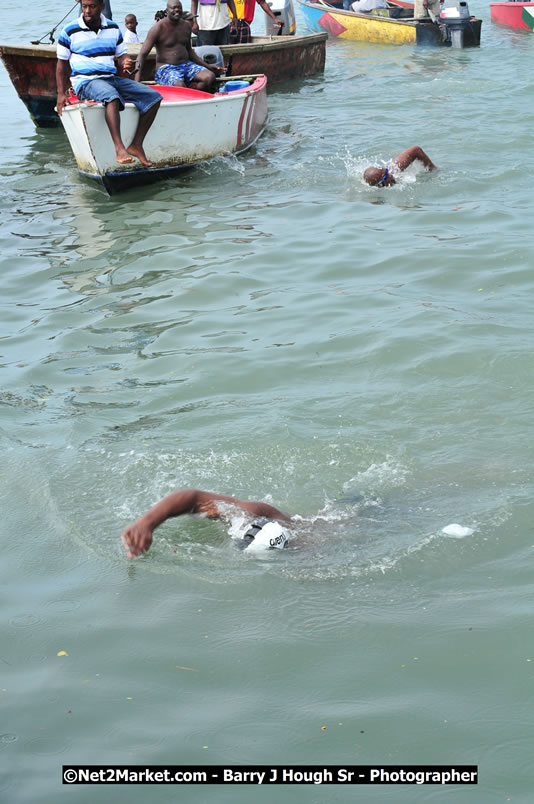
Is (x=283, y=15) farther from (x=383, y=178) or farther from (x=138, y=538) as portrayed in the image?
(x=138, y=538)

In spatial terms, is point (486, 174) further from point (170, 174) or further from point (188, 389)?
point (188, 389)

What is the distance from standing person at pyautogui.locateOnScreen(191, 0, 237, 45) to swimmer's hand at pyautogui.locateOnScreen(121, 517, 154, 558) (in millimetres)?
14087

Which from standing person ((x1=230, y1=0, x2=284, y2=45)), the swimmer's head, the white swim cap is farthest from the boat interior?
the white swim cap

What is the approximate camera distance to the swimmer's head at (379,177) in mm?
10375

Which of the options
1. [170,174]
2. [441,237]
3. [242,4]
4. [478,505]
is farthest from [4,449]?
[242,4]

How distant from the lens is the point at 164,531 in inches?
183

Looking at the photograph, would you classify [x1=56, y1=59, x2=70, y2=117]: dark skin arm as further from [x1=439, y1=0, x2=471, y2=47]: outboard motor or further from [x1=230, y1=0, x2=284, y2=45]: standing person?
[x1=439, y1=0, x2=471, y2=47]: outboard motor

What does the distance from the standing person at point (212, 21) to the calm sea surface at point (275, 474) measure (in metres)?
6.64

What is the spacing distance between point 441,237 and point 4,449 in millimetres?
5230

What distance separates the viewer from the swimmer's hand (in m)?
3.97

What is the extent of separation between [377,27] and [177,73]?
1139 cm

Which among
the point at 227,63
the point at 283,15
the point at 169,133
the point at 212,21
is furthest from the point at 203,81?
the point at 283,15

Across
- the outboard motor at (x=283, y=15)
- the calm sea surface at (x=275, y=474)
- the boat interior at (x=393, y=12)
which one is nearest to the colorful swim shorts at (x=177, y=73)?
the calm sea surface at (x=275, y=474)

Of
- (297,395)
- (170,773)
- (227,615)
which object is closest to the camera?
(170,773)
